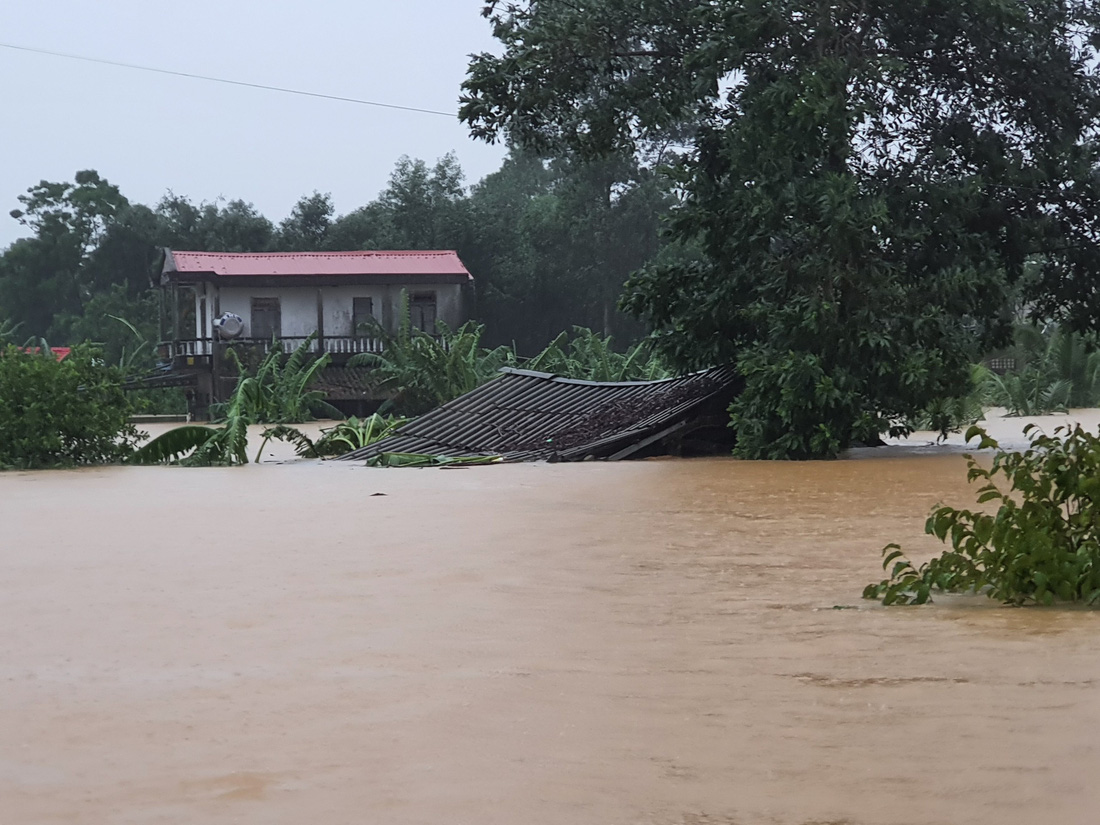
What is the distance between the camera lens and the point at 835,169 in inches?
576

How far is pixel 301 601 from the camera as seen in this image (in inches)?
232

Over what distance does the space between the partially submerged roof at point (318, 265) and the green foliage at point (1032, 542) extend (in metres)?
28.0

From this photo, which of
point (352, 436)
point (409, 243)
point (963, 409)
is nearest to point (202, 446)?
point (352, 436)

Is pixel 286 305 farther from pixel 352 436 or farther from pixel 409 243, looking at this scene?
pixel 352 436

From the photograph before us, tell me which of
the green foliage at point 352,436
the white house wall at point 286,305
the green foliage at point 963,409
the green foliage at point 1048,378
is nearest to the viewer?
the green foliage at point 352,436

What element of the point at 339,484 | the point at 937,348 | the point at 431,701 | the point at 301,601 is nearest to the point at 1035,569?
the point at 431,701

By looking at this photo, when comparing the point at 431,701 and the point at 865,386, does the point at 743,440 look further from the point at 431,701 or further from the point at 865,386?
the point at 431,701

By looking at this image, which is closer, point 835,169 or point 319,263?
point 835,169

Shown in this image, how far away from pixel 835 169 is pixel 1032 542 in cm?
986

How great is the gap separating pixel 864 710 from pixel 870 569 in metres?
2.77

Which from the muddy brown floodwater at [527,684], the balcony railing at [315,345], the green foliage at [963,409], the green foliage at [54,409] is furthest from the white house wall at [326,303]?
the muddy brown floodwater at [527,684]

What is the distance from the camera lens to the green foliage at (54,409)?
1459cm

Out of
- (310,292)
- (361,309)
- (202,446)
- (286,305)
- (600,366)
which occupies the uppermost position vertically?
(310,292)

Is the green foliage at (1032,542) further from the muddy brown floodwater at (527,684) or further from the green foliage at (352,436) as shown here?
the green foliage at (352,436)
